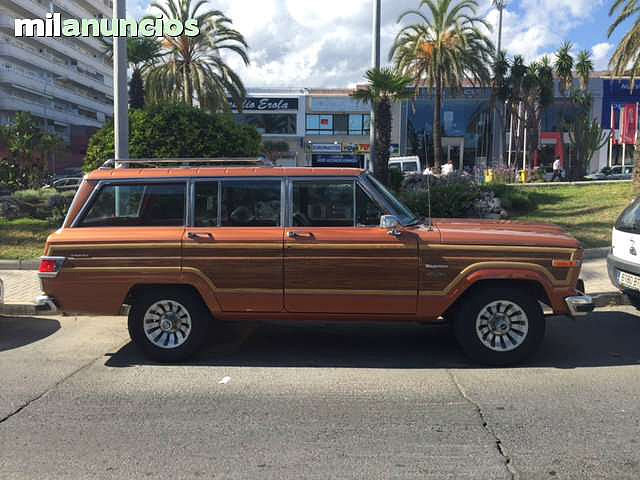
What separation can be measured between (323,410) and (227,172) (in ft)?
8.54

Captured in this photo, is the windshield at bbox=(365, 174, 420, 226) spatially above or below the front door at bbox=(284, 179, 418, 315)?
above

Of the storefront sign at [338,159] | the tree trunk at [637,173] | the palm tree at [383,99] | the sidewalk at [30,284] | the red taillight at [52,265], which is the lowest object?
the sidewalk at [30,284]

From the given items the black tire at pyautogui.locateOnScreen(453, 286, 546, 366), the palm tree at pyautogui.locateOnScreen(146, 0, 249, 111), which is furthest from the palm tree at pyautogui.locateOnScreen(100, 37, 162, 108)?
the black tire at pyautogui.locateOnScreen(453, 286, 546, 366)

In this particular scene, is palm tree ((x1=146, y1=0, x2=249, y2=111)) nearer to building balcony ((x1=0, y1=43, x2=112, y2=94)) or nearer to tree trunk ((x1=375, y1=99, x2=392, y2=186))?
tree trunk ((x1=375, y1=99, x2=392, y2=186))

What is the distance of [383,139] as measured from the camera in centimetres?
1592

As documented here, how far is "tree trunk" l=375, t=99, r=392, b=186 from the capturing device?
15766mm

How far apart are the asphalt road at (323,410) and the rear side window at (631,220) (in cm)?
127

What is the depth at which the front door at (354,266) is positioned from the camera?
18.1 feet

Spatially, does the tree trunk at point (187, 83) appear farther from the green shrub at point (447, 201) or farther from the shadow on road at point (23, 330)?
the shadow on road at point (23, 330)

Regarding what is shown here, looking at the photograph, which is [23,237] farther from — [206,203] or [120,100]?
[206,203]

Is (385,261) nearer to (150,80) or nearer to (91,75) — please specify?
(150,80)

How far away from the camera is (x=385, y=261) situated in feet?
18.1

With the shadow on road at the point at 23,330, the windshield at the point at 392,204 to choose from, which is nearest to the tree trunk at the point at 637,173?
the windshield at the point at 392,204

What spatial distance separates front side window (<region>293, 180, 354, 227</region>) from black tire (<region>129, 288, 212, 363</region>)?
1.30 m
